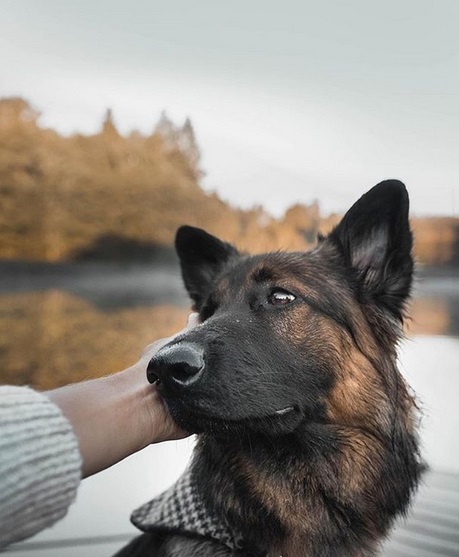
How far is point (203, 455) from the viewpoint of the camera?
1.63 m

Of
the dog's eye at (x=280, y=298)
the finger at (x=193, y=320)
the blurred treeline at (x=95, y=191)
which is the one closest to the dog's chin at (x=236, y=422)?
the dog's eye at (x=280, y=298)

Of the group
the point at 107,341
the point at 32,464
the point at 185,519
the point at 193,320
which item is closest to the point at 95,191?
the point at 107,341

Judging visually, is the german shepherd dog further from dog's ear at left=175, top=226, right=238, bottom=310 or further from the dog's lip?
dog's ear at left=175, top=226, right=238, bottom=310

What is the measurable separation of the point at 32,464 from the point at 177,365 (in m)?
0.44

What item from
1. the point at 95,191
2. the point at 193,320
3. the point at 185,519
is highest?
the point at 95,191

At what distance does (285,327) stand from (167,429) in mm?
330

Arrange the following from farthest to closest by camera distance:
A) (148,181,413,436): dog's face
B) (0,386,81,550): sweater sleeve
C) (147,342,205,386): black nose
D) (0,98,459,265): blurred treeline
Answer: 1. (0,98,459,265): blurred treeline
2. (148,181,413,436): dog's face
3. (147,342,205,386): black nose
4. (0,386,81,550): sweater sleeve

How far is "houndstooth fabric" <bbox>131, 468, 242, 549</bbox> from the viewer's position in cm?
153

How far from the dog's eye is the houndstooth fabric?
49cm

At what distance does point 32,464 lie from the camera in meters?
0.78

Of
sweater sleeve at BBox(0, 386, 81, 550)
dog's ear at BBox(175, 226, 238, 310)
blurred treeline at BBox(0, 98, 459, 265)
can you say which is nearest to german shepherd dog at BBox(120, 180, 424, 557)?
dog's ear at BBox(175, 226, 238, 310)

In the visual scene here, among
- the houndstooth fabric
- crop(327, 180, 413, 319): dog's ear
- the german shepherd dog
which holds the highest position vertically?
crop(327, 180, 413, 319): dog's ear

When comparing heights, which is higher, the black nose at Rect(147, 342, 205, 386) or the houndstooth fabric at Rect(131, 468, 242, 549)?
the black nose at Rect(147, 342, 205, 386)

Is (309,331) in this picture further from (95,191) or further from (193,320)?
(95,191)
